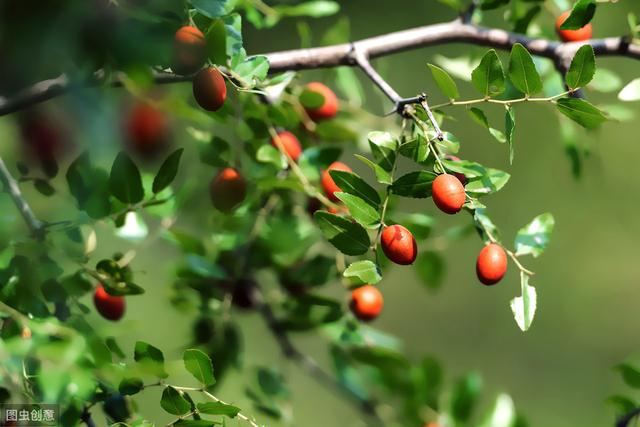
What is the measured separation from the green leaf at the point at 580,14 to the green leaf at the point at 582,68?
0.19 feet

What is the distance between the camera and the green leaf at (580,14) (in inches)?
27.1

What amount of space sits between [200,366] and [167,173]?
188 millimetres

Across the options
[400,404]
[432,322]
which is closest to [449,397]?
[400,404]

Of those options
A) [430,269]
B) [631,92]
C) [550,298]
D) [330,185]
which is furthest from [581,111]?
[550,298]

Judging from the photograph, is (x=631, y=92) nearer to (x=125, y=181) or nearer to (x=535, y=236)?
(x=535, y=236)

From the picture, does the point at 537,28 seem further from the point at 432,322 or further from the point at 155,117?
the point at 432,322

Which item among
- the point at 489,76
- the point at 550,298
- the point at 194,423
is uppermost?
the point at 489,76

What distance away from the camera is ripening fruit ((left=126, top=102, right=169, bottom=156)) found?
51 cm

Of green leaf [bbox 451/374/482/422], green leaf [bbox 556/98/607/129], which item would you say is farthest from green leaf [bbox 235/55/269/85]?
green leaf [bbox 451/374/482/422]

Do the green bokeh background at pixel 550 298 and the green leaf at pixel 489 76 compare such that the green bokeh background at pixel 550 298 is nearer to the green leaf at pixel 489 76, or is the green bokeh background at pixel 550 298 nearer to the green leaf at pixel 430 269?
the green leaf at pixel 430 269

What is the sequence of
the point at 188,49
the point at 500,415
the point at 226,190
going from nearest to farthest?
the point at 188,49 < the point at 226,190 < the point at 500,415

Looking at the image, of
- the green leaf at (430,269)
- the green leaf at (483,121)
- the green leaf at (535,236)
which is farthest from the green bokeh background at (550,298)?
the green leaf at (483,121)

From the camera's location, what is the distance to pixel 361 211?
2.09ft

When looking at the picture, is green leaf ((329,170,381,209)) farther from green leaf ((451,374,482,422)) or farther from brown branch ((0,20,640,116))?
green leaf ((451,374,482,422))
